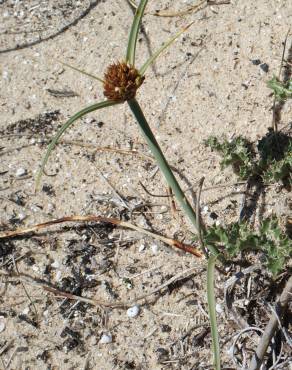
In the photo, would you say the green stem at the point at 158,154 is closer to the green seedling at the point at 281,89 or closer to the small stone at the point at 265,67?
the green seedling at the point at 281,89

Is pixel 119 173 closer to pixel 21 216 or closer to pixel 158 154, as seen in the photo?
pixel 21 216

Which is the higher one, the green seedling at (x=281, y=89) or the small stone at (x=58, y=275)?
the green seedling at (x=281, y=89)

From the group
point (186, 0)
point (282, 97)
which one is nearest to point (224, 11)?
point (186, 0)

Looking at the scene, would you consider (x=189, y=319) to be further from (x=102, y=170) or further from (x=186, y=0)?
(x=186, y=0)

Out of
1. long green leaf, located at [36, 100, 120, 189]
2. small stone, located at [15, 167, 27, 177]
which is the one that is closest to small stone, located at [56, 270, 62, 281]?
small stone, located at [15, 167, 27, 177]

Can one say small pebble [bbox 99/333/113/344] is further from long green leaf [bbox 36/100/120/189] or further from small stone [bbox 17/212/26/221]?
long green leaf [bbox 36/100/120/189]

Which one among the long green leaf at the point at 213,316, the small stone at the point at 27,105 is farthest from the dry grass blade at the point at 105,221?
the small stone at the point at 27,105
